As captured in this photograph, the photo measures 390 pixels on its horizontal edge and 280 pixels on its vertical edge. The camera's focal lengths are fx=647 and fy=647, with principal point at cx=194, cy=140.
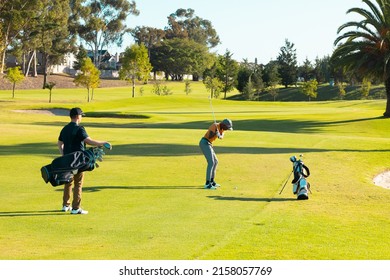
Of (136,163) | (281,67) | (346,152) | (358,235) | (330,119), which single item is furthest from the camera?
(281,67)

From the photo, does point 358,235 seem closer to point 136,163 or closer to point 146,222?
point 146,222

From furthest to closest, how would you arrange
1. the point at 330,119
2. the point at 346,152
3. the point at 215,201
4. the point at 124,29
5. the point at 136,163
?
the point at 124,29 < the point at 330,119 < the point at 346,152 < the point at 136,163 < the point at 215,201

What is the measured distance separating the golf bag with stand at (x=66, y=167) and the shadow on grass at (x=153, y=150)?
10.4 meters

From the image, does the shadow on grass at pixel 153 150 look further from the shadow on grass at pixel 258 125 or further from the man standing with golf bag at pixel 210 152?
the shadow on grass at pixel 258 125

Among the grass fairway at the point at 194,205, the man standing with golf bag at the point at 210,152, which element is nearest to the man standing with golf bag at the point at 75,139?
the grass fairway at the point at 194,205

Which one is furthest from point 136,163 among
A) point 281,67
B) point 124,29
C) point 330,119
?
point 124,29

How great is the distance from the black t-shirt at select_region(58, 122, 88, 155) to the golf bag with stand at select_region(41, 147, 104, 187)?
199 millimetres

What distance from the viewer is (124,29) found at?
159m

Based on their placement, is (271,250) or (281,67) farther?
(281,67)

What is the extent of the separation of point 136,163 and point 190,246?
12802 millimetres

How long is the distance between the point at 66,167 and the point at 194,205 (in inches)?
141

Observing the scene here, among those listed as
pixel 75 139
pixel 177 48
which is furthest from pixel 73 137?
pixel 177 48

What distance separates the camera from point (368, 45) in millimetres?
52531

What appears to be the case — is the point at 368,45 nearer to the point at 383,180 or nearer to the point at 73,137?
the point at 383,180
